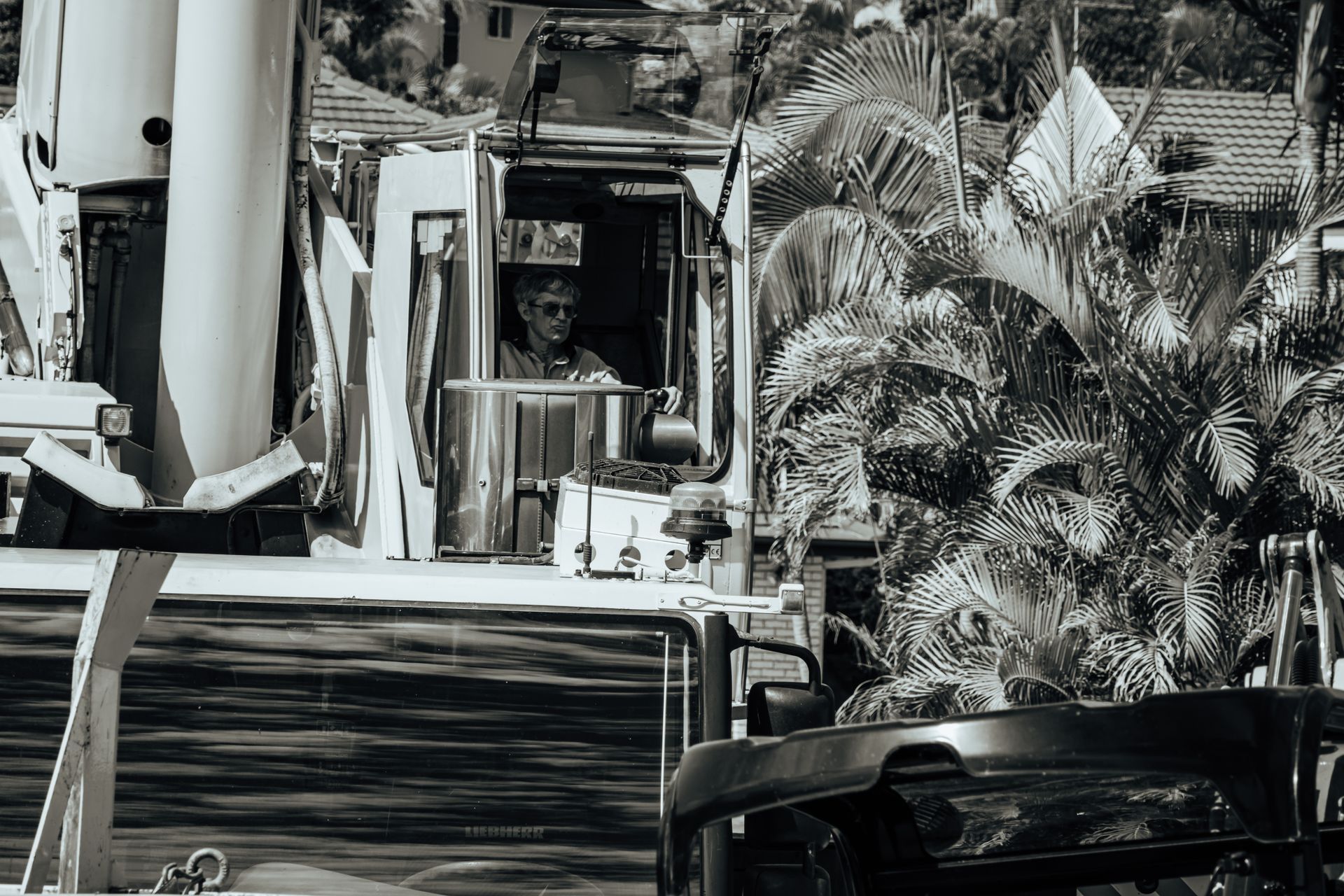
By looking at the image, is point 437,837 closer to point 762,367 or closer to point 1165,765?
point 1165,765

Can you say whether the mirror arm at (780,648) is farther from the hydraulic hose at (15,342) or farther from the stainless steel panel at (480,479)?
the hydraulic hose at (15,342)

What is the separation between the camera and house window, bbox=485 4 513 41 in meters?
21.4

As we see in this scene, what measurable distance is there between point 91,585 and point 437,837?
0.89 metres

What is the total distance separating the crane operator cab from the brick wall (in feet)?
28.1

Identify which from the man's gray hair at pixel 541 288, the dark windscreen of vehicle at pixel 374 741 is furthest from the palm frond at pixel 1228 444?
the dark windscreen of vehicle at pixel 374 741

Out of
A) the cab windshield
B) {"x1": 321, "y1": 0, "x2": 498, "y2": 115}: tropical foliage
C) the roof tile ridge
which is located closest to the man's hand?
the cab windshield

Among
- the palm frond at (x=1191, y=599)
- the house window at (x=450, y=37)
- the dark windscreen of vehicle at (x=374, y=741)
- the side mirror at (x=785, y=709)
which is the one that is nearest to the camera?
the dark windscreen of vehicle at (x=374, y=741)

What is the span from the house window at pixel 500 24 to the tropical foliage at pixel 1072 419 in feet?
34.0

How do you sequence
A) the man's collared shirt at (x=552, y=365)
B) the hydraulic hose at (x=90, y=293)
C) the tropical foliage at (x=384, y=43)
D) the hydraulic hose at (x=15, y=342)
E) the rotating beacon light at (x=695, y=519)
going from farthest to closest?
the tropical foliage at (x=384, y=43)
the man's collared shirt at (x=552, y=365)
the hydraulic hose at (x=15, y=342)
the hydraulic hose at (x=90, y=293)
the rotating beacon light at (x=695, y=519)

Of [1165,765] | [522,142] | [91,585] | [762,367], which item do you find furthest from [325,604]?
[762,367]

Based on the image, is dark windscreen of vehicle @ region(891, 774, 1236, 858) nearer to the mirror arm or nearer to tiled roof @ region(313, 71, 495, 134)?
the mirror arm

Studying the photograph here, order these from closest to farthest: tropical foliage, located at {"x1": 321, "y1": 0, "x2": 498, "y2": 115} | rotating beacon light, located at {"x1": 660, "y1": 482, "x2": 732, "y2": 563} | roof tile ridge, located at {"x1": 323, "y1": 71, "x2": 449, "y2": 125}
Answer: rotating beacon light, located at {"x1": 660, "y1": 482, "x2": 732, "y2": 563}, roof tile ridge, located at {"x1": 323, "y1": 71, "x2": 449, "y2": 125}, tropical foliage, located at {"x1": 321, "y1": 0, "x2": 498, "y2": 115}

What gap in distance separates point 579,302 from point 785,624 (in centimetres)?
897

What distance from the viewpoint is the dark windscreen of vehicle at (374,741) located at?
3379 millimetres
